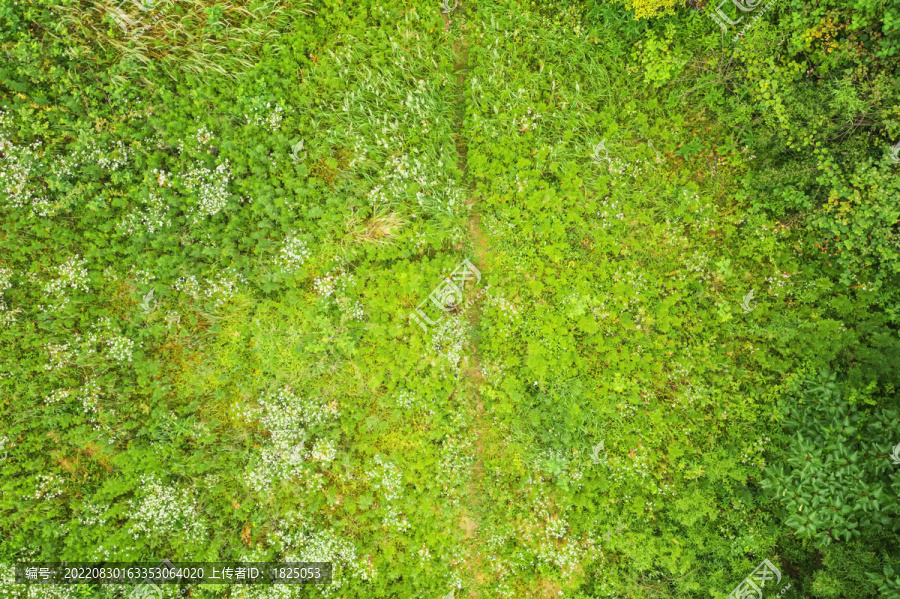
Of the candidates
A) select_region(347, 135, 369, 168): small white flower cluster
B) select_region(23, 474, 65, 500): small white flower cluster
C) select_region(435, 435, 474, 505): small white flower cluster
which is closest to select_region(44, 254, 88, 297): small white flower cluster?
select_region(23, 474, 65, 500): small white flower cluster

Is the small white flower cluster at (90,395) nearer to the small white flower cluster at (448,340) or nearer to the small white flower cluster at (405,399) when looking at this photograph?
the small white flower cluster at (405,399)

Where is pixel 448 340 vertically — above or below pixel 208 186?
below

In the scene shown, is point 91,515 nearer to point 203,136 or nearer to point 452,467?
point 452,467

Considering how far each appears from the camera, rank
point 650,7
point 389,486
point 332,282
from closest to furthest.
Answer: point 650,7 → point 389,486 → point 332,282

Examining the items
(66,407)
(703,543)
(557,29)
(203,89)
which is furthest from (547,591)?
(203,89)

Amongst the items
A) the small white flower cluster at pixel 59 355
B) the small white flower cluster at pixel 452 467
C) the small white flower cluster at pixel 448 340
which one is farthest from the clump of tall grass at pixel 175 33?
the small white flower cluster at pixel 452 467

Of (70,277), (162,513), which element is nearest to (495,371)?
(162,513)

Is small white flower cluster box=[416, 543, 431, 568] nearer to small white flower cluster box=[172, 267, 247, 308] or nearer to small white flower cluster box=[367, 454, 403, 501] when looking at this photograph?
small white flower cluster box=[367, 454, 403, 501]

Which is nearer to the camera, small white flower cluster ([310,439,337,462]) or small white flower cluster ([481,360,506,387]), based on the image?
small white flower cluster ([310,439,337,462])
